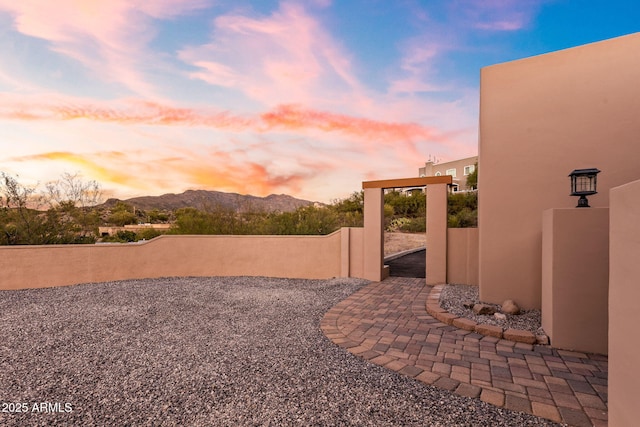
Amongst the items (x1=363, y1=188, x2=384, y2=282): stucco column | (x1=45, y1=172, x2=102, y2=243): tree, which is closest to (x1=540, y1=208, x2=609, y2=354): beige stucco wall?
(x1=363, y1=188, x2=384, y2=282): stucco column

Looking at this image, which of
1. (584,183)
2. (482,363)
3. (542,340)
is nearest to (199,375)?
(482,363)

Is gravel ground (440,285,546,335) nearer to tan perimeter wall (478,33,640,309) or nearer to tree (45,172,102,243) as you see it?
tan perimeter wall (478,33,640,309)

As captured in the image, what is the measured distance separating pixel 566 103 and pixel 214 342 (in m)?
6.56

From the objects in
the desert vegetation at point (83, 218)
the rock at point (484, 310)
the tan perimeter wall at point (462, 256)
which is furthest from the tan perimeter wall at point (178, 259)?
the rock at point (484, 310)

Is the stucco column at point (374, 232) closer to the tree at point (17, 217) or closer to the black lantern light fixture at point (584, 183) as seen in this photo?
the black lantern light fixture at point (584, 183)

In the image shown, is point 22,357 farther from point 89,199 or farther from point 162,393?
point 89,199

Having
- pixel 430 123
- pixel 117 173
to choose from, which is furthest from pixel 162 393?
pixel 117 173

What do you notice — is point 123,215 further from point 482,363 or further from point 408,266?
point 482,363

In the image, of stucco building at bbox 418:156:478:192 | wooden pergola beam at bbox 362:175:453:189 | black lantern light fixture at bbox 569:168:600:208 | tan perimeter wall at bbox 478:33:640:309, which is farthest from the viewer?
stucco building at bbox 418:156:478:192

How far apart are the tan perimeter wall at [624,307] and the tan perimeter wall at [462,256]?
5031 mm

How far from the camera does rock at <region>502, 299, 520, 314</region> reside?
4.57 m

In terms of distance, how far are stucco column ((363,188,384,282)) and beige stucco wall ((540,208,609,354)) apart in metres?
4.13

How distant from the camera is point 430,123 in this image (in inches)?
437

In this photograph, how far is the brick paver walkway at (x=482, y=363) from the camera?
2.38 m
